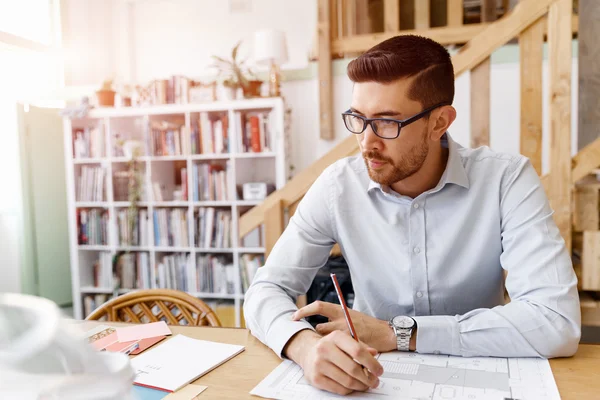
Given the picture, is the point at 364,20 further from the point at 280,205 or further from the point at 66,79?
the point at 66,79

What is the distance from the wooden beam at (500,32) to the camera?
2.14 meters

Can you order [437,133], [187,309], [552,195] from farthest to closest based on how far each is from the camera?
[552,195] < [187,309] < [437,133]

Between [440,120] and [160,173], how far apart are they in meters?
3.00

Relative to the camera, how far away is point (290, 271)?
4.37 ft

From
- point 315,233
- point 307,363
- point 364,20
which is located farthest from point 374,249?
point 364,20

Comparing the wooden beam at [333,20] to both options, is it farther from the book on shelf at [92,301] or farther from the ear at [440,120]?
the book on shelf at [92,301]

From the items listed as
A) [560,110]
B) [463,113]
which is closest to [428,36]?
[463,113]

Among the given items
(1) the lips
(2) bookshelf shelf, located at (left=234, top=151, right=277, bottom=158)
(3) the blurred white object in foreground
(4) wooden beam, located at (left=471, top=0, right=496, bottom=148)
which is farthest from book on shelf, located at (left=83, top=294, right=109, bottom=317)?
(3) the blurred white object in foreground

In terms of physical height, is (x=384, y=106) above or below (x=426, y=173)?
above

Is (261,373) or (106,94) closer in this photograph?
(261,373)

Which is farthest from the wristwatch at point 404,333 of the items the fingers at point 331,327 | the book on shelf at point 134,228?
the book on shelf at point 134,228

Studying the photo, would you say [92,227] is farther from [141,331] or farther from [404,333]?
[404,333]

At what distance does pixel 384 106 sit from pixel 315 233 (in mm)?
410

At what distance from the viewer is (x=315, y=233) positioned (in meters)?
1.43
